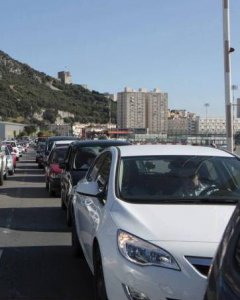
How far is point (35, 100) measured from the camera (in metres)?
173

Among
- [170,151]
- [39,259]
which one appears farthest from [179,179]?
[39,259]

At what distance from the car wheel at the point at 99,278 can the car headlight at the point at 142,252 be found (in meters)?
0.49

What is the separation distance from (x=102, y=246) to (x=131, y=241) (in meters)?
0.44

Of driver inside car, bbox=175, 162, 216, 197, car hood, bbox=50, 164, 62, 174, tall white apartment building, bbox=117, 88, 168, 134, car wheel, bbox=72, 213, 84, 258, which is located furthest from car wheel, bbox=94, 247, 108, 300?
tall white apartment building, bbox=117, 88, 168, 134

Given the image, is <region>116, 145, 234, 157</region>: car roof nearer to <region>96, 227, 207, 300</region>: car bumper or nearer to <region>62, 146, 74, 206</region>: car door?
<region>96, 227, 207, 300</region>: car bumper

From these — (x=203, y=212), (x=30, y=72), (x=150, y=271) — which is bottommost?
(x=150, y=271)

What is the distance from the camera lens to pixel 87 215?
6262 mm

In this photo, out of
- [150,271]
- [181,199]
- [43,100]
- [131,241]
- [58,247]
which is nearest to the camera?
[150,271]

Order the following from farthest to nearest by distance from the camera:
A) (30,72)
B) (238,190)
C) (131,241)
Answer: (30,72), (238,190), (131,241)

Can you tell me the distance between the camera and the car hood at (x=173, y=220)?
15.0 ft

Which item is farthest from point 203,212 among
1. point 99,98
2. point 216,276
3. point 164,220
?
point 99,98

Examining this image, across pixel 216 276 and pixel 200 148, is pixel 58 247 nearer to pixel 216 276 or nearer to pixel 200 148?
pixel 200 148

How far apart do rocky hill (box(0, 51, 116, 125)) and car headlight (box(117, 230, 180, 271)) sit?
15101cm

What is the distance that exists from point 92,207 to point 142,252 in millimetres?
1646
